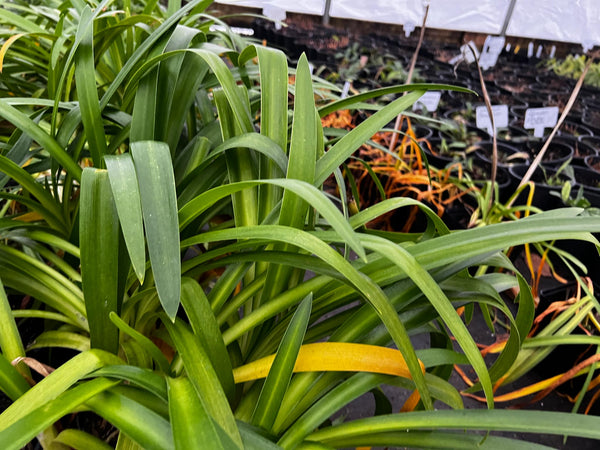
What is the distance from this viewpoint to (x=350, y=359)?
40cm

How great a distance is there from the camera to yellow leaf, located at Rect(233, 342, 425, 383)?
0.39m

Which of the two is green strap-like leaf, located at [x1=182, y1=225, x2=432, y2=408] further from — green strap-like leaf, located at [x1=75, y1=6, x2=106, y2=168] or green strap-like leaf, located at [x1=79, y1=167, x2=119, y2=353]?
green strap-like leaf, located at [x1=75, y1=6, x2=106, y2=168]

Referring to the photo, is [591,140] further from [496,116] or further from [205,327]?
[205,327]

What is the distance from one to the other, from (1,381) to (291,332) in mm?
244

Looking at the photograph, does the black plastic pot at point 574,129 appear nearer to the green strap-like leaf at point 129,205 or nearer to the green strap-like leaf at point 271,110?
the green strap-like leaf at point 271,110

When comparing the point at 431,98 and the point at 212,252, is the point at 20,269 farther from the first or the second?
the point at 431,98

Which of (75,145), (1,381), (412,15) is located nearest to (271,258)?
(1,381)

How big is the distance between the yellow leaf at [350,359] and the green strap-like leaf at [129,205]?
0.18 m

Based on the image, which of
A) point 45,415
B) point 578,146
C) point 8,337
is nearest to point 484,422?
point 45,415

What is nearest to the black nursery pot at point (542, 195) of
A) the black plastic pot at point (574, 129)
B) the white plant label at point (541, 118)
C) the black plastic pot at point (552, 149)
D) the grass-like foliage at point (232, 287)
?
the white plant label at point (541, 118)

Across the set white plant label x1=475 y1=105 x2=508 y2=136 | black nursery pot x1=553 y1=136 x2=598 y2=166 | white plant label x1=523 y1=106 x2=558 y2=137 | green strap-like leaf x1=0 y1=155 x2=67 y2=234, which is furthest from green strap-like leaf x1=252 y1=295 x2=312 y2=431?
black nursery pot x1=553 y1=136 x2=598 y2=166

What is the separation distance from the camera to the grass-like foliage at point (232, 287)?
334mm

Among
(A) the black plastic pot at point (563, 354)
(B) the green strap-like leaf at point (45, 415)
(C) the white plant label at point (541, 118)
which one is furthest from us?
(C) the white plant label at point (541, 118)

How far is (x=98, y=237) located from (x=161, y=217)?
76mm
